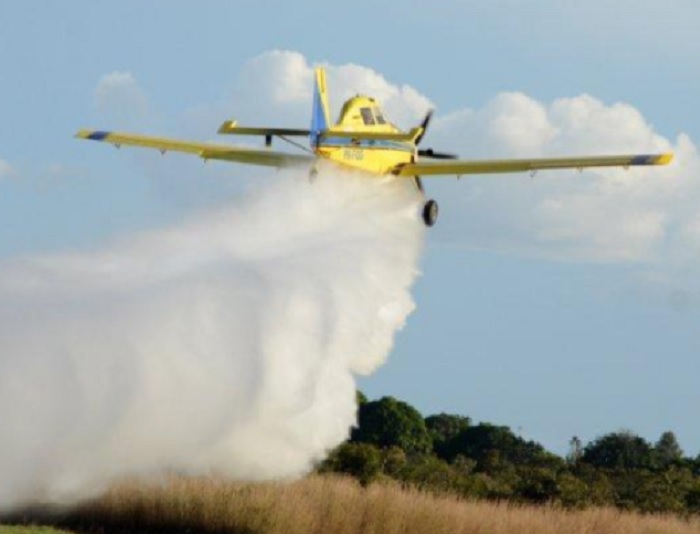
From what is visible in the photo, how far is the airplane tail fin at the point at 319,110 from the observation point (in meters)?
47.1

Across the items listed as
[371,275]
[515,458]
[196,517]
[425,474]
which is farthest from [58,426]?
[515,458]

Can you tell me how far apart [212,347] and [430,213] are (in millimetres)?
8517

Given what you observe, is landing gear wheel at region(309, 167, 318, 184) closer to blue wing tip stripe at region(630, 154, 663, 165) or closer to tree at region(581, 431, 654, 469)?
blue wing tip stripe at region(630, 154, 663, 165)

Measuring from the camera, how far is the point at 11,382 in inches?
1490

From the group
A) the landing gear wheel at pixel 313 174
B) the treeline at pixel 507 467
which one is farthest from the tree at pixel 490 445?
the landing gear wheel at pixel 313 174

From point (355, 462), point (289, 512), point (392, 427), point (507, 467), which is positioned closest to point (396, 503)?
point (289, 512)

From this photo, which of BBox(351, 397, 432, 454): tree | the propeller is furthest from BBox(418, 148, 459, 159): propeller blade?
BBox(351, 397, 432, 454): tree

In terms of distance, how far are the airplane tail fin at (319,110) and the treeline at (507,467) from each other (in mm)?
9969

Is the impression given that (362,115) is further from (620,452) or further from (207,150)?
(620,452)

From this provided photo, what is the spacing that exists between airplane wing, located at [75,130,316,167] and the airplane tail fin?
0.70 m

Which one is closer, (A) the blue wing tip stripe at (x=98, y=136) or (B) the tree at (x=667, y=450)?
(A) the blue wing tip stripe at (x=98, y=136)

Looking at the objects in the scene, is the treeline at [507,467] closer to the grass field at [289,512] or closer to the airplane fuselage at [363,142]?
the grass field at [289,512]

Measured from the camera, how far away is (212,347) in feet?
135

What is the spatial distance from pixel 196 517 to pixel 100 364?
5478 millimetres
